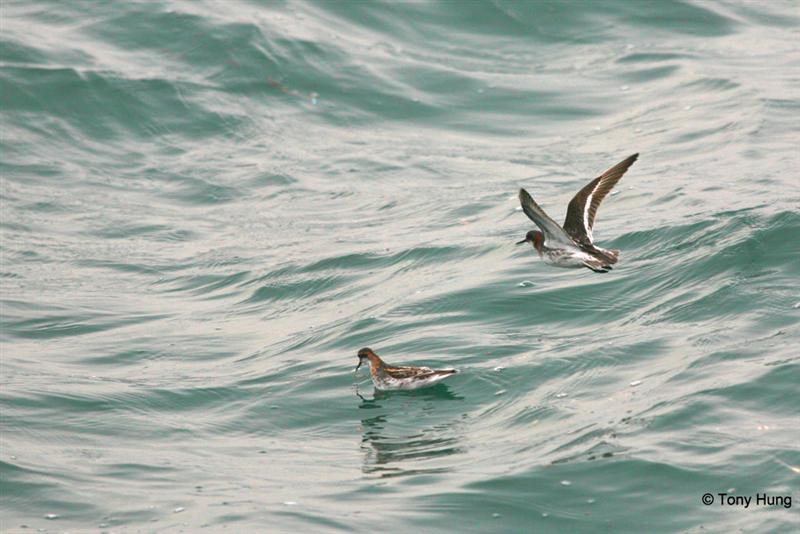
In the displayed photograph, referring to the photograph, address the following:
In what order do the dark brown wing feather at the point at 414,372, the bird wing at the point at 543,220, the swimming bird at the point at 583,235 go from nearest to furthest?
1. the bird wing at the point at 543,220
2. the swimming bird at the point at 583,235
3. the dark brown wing feather at the point at 414,372

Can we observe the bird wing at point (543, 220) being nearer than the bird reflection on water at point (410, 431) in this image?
Yes

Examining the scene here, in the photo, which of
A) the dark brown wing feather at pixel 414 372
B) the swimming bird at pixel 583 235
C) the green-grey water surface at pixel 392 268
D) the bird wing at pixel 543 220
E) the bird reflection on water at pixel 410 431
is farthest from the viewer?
the dark brown wing feather at pixel 414 372

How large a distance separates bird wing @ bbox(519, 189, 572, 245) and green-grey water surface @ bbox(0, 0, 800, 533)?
1395 mm

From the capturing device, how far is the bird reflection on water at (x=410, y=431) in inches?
448

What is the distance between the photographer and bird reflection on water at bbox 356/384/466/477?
→ 1139 cm

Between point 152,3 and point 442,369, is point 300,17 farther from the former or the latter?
point 442,369

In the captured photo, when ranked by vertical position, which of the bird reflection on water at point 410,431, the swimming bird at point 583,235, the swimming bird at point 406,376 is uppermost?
the swimming bird at point 583,235

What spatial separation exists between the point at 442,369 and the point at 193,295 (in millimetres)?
5505

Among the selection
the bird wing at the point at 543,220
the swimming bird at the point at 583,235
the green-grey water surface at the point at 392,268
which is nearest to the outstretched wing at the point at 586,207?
the swimming bird at the point at 583,235

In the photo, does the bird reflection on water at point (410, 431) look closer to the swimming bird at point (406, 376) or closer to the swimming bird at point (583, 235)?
the swimming bird at point (406, 376)

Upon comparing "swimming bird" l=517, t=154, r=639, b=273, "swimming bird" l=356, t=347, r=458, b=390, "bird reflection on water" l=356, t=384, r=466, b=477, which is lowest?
"bird reflection on water" l=356, t=384, r=466, b=477

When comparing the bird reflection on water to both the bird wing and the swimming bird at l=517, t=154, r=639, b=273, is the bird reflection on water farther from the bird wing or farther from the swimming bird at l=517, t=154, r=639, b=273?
the bird wing

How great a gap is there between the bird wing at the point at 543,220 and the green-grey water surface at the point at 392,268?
1395mm

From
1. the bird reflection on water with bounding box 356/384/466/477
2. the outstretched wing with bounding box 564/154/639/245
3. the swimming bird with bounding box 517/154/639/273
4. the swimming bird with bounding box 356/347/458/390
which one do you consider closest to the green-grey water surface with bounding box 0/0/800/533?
the bird reflection on water with bounding box 356/384/466/477
